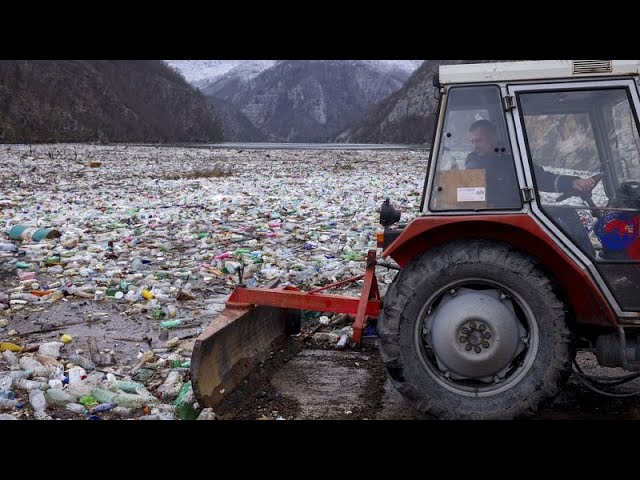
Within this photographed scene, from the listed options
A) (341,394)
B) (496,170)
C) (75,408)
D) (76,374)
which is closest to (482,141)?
(496,170)

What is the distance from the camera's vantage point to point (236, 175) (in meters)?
16.0

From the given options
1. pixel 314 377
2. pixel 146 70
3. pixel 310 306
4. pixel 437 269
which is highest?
pixel 146 70

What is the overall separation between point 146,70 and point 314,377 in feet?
261

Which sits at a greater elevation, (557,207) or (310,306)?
(557,207)

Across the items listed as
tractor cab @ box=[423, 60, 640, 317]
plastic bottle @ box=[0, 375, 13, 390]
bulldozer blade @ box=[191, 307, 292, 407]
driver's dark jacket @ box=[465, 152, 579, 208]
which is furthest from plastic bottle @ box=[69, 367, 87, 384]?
driver's dark jacket @ box=[465, 152, 579, 208]

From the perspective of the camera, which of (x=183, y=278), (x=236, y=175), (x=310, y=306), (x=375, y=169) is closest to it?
(x=310, y=306)

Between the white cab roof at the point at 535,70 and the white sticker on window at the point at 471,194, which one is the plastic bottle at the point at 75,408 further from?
the white cab roof at the point at 535,70

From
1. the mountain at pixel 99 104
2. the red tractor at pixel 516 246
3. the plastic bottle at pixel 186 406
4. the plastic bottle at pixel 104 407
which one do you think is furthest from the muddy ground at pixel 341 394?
the mountain at pixel 99 104

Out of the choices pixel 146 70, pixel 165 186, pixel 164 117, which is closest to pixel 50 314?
pixel 165 186

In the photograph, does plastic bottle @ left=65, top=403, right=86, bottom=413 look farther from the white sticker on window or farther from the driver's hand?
the driver's hand

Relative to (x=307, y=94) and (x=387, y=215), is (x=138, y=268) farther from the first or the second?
(x=307, y=94)

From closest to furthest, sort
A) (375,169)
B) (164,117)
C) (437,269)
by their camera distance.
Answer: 1. (437,269)
2. (375,169)
3. (164,117)

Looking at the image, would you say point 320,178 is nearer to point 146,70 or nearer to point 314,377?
point 314,377

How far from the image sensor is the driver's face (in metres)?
2.95
